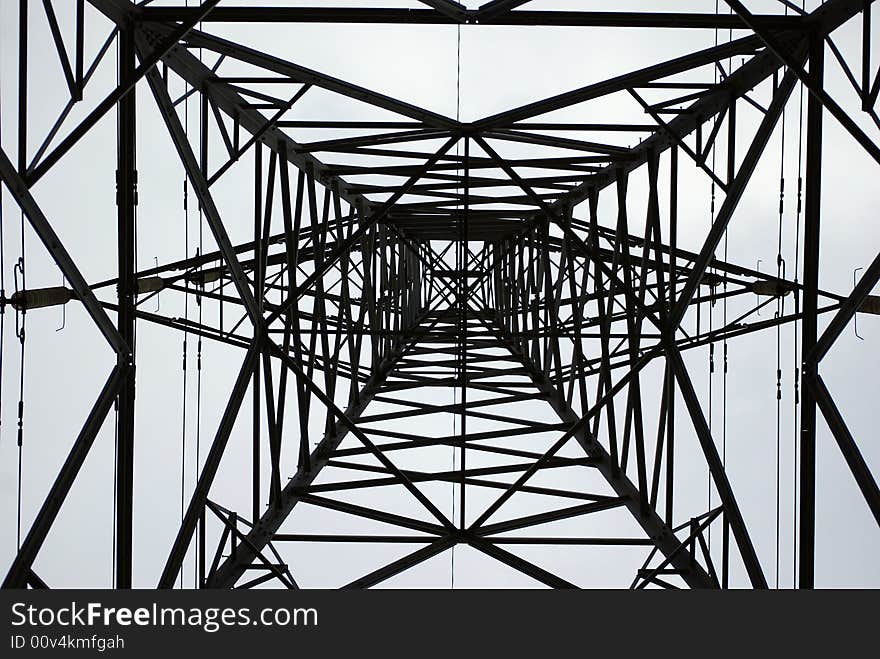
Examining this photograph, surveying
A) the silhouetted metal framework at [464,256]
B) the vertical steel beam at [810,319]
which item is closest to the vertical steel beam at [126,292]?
the silhouetted metal framework at [464,256]

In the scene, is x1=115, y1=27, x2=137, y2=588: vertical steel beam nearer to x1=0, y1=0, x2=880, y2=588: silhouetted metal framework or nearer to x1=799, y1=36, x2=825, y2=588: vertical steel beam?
x1=0, y1=0, x2=880, y2=588: silhouetted metal framework

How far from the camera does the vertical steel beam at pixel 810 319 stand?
9602 millimetres

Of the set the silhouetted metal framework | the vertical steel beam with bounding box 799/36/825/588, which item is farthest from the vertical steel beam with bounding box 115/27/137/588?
the vertical steel beam with bounding box 799/36/825/588

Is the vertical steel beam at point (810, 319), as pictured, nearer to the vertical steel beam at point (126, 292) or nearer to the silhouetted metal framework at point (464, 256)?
the silhouetted metal framework at point (464, 256)

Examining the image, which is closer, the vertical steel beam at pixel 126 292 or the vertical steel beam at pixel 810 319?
the vertical steel beam at pixel 126 292

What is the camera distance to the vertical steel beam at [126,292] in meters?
9.45

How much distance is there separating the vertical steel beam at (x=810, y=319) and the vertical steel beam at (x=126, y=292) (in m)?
7.00

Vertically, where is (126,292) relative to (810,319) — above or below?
above

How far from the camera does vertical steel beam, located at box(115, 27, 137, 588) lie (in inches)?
372

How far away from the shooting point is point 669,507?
42.8 feet

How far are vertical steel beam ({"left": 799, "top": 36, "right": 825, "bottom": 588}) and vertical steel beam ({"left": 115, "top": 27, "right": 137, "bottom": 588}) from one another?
7.00 metres

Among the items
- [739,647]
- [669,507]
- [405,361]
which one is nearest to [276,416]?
[669,507]

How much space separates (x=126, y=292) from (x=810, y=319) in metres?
7.42

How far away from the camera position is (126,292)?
384 inches
